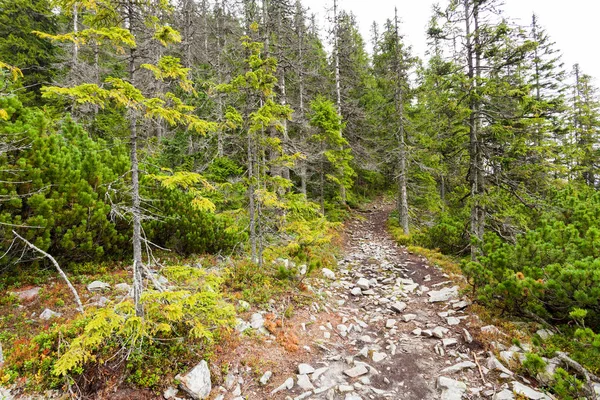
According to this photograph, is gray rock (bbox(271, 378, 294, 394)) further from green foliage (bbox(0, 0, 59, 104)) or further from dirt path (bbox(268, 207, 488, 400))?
green foliage (bbox(0, 0, 59, 104))

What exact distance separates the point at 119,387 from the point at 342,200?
672 inches

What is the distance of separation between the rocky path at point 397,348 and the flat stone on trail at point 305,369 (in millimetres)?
17

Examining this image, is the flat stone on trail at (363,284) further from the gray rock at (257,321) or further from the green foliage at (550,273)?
the gray rock at (257,321)

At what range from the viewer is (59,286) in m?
5.89

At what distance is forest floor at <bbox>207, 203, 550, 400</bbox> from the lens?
4668 millimetres

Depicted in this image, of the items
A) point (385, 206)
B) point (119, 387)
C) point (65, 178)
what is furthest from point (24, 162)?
point (385, 206)

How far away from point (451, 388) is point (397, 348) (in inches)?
56.4

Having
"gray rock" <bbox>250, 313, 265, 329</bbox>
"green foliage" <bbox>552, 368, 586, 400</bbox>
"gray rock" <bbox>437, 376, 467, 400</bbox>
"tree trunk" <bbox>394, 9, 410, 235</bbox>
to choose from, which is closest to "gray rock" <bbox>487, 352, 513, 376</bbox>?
"gray rock" <bbox>437, 376, 467, 400</bbox>

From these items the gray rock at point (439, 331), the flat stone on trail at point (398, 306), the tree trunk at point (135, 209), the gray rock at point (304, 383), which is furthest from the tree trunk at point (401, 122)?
the tree trunk at point (135, 209)

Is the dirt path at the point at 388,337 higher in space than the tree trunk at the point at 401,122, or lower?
lower

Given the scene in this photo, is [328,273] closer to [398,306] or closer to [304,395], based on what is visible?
[398,306]

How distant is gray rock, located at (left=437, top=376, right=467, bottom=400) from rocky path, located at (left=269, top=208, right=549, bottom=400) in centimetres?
2

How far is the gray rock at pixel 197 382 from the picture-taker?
13.8ft

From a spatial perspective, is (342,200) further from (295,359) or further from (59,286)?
(59,286)
